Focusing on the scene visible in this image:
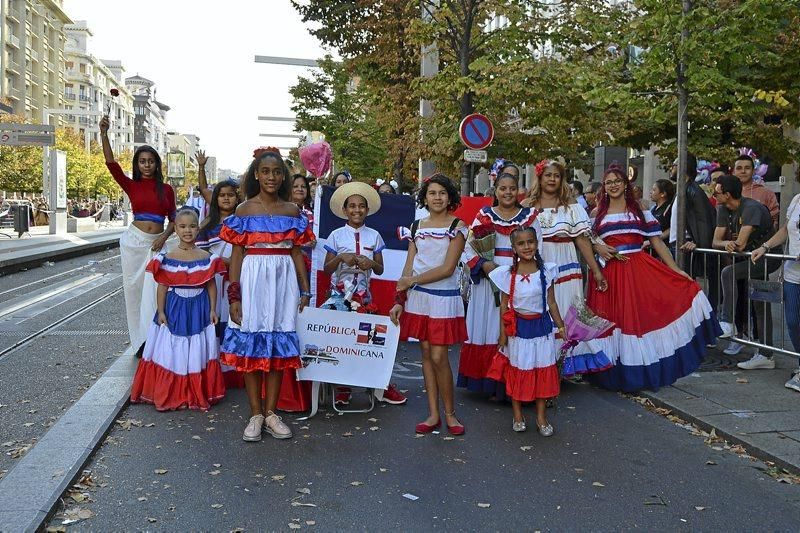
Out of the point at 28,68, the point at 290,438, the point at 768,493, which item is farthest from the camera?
the point at 28,68

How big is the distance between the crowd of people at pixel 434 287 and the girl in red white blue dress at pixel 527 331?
0.01m

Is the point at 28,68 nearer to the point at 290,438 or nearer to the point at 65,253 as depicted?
the point at 65,253

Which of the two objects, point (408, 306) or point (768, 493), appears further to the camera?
point (408, 306)

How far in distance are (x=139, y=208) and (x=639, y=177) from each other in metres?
23.9

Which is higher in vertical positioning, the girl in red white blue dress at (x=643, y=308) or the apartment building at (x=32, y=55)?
the apartment building at (x=32, y=55)

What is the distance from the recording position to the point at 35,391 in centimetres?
679

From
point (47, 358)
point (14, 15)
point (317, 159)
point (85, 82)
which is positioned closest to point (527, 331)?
point (317, 159)

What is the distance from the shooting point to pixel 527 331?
578cm

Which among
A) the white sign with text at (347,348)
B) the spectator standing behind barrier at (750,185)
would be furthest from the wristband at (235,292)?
the spectator standing behind barrier at (750,185)

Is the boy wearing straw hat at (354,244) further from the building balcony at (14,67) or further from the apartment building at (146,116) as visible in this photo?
the apartment building at (146,116)

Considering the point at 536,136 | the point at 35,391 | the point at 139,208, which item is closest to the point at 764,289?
the point at 139,208

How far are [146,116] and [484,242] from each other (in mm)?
173427

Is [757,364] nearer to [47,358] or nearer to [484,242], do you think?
[484,242]

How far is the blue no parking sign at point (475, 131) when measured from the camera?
13.4 meters
